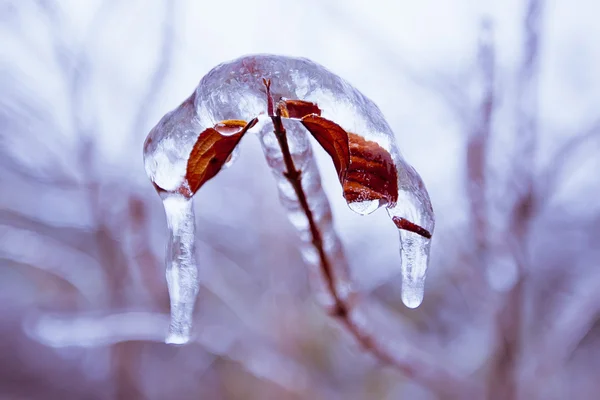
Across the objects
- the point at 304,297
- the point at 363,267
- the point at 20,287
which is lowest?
the point at 20,287

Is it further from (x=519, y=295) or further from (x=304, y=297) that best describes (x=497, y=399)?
(x=304, y=297)

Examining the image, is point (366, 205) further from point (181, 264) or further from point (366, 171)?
point (181, 264)

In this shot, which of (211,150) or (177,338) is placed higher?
(211,150)

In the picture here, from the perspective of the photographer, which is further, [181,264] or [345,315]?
[345,315]

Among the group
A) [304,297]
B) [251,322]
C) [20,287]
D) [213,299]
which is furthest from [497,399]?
[20,287]

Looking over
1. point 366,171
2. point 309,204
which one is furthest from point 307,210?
point 366,171

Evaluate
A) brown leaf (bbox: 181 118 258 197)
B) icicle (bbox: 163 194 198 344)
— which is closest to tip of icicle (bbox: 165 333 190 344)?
icicle (bbox: 163 194 198 344)

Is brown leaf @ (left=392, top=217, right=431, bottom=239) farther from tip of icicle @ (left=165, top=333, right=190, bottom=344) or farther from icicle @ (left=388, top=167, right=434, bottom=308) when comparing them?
tip of icicle @ (left=165, top=333, right=190, bottom=344)
